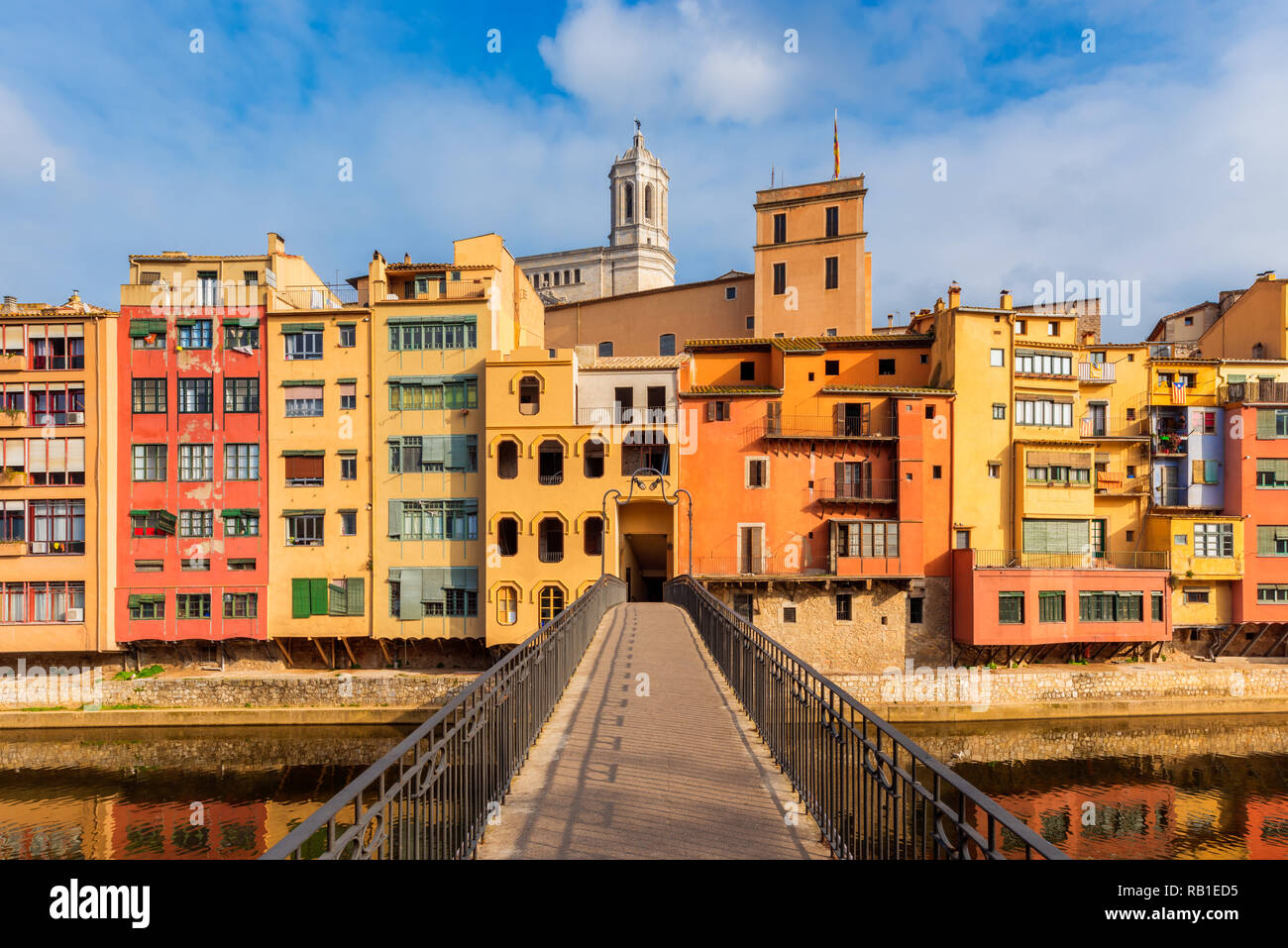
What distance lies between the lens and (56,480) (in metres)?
34.6

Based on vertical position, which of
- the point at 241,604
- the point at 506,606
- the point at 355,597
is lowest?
the point at 506,606

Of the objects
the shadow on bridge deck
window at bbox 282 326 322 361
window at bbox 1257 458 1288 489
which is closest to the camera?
the shadow on bridge deck

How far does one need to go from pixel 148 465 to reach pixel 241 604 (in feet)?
26.0

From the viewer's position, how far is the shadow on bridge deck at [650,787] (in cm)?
565

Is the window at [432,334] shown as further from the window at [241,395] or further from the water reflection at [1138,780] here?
the water reflection at [1138,780]

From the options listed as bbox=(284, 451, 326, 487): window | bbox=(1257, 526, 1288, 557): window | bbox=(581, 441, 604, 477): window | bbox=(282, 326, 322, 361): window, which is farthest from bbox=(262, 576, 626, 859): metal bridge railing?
bbox=(1257, 526, 1288, 557): window

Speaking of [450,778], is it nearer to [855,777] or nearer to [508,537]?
[855,777]

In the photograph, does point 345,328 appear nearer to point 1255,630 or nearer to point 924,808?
point 924,808

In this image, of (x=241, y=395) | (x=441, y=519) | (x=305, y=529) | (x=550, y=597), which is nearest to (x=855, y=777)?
(x=550, y=597)

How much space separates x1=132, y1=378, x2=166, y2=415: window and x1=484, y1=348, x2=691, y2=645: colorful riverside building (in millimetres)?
15646

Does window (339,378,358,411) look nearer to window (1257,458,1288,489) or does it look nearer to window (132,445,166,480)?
window (132,445,166,480)

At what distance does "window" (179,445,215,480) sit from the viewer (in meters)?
35.1

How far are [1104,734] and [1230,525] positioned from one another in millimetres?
13533
